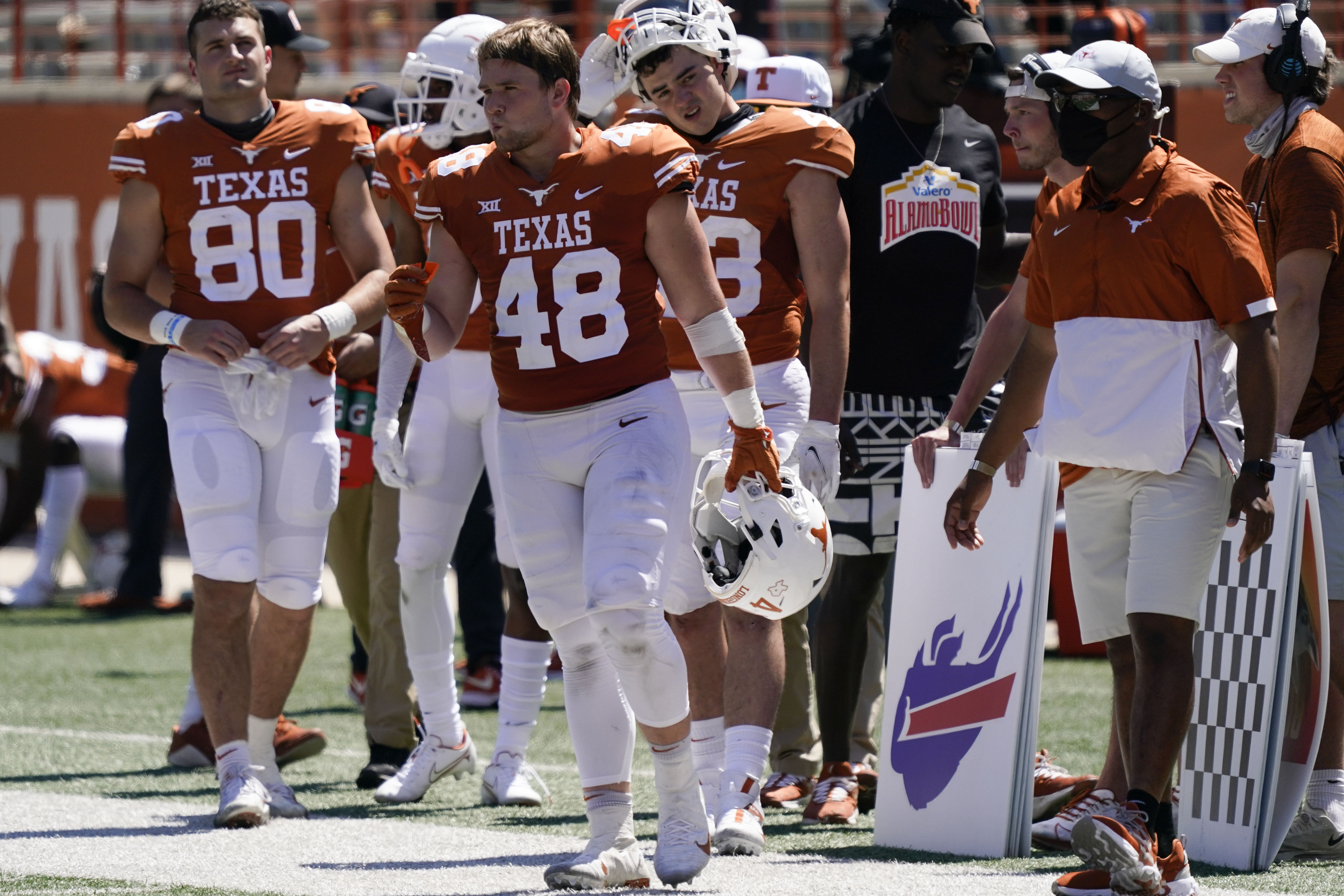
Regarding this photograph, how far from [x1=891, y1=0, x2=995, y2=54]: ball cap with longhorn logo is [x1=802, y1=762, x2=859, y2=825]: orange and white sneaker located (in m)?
2.02

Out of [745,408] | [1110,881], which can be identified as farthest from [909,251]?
[1110,881]

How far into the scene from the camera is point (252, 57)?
5016 millimetres

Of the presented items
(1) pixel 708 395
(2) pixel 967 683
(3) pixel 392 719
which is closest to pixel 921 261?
(1) pixel 708 395

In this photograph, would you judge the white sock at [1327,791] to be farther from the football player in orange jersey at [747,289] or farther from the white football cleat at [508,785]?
the white football cleat at [508,785]

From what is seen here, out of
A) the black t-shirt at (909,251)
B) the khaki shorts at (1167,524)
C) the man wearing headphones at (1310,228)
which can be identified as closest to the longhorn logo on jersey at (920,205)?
the black t-shirt at (909,251)

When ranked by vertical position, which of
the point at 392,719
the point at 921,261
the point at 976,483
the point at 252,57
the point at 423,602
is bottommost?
the point at 392,719

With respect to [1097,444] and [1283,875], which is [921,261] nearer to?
[1097,444]

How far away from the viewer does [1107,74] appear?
3844 mm

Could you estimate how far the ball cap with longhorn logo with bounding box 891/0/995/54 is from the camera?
5.13 metres

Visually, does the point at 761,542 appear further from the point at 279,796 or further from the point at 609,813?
the point at 279,796

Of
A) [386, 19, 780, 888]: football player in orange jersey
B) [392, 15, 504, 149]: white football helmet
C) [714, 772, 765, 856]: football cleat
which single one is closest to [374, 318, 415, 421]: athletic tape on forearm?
[392, 15, 504, 149]: white football helmet

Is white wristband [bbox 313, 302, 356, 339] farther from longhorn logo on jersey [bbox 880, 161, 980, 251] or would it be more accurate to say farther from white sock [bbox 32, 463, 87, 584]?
white sock [bbox 32, 463, 87, 584]

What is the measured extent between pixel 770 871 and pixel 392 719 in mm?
1795

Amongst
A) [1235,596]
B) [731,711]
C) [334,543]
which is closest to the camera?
[1235,596]
